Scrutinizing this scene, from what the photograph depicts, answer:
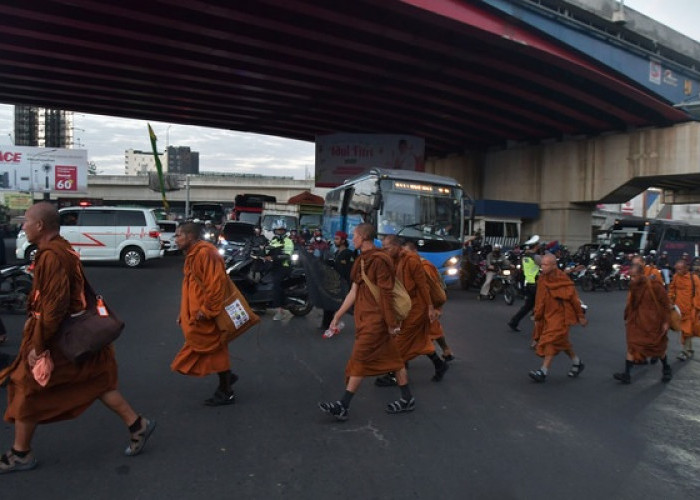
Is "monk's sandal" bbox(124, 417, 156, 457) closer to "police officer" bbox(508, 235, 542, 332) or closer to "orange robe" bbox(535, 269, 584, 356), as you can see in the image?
"orange robe" bbox(535, 269, 584, 356)

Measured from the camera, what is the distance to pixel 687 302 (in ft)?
26.6

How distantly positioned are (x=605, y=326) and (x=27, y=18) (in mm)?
18450

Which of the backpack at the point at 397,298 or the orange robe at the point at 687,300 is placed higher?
the backpack at the point at 397,298

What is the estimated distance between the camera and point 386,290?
15.2 feet

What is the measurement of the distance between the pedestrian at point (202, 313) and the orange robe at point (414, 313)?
1.92 m

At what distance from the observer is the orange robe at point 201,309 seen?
4.66m

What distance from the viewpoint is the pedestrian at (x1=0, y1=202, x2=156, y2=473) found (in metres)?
3.39

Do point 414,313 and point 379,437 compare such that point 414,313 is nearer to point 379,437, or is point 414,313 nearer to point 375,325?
point 375,325

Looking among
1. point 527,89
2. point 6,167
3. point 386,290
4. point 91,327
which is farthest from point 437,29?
point 6,167

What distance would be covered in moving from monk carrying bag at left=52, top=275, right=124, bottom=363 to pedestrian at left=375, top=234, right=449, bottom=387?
2929 mm

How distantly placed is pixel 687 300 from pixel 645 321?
2293 millimetres

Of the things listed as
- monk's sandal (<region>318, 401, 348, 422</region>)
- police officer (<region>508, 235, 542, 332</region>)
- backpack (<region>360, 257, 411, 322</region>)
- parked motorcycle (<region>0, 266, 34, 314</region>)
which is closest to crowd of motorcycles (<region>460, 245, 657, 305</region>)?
police officer (<region>508, 235, 542, 332</region>)

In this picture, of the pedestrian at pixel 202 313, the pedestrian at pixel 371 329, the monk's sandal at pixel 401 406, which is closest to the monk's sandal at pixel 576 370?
the monk's sandal at pixel 401 406

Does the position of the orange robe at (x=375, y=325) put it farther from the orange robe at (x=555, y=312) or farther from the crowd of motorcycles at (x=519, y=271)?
the crowd of motorcycles at (x=519, y=271)
